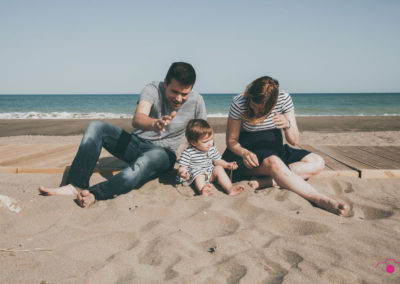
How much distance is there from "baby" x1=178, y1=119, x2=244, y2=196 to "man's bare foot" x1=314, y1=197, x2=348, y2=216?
94cm

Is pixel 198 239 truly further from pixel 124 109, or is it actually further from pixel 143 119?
pixel 124 109

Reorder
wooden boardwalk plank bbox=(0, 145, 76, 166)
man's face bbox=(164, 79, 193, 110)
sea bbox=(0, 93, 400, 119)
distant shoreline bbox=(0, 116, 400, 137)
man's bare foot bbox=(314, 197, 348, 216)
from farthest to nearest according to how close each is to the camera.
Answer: sea bbox=(0, 93, 400, 119) < distant shoreline bbox=(0, 116, 400, 137) < wooden boardwalk plank bbox=(0, 145, 76, 166) < man's face bbox=(164, 79, 193, 110) < man's bare foot bbox=(314, 197, 348, 216)

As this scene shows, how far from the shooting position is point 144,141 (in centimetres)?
360

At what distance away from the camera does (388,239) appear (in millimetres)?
2070

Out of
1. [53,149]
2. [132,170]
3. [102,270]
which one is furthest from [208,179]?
[53,149]

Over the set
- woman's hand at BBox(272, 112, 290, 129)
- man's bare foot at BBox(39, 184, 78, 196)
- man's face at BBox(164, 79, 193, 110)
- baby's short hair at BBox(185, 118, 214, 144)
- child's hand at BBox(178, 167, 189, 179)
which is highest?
man's face at BBox(164, 79, 193, 110)

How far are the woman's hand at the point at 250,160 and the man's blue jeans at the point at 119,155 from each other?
88 centimetres

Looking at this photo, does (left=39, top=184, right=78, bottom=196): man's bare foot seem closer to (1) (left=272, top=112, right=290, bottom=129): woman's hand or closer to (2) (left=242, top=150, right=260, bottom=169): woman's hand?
(2) (left=242, top=150, right=260, bottom=169): woman's hand

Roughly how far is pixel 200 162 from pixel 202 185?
0.99 feet

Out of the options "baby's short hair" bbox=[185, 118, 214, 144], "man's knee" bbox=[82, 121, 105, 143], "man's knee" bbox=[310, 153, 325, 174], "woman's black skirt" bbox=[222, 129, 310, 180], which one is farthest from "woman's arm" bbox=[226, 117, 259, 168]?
"man's knee" bbox=[82, 121, 105, 143]

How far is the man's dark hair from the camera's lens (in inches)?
123

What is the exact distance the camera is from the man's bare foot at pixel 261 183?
3.23 meters

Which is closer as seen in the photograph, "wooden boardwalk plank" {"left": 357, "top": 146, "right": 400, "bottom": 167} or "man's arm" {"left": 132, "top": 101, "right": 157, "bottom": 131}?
"man's arm" {"left": 132, "top": 101, "right": 157, "bottom": 131}

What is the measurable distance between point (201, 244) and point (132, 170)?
1258 mm
